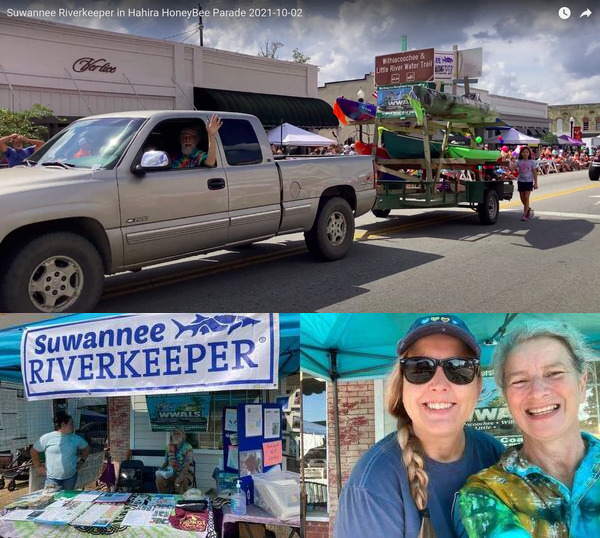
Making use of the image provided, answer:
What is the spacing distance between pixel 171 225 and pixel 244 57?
23.6 metres

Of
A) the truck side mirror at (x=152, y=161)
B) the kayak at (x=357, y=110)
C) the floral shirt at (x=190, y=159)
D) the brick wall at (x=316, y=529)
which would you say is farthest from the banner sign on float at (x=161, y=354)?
the kayak at (x=357, y=110)

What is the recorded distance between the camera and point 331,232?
29.8 ft

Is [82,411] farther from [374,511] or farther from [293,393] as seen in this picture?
[374,511]

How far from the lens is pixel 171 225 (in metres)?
6.70

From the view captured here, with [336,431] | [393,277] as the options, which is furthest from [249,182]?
[336,431]

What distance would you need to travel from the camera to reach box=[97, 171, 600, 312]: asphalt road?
7203 millimetres

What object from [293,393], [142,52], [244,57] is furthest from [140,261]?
[244,57]

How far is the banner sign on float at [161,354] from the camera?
4.69 m

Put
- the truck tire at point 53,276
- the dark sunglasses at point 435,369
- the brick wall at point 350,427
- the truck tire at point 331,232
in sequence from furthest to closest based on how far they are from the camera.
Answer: the truck tire at point 331,232 → the truck tire at point 53,276 → the brick wall at point 350,427 → the dark sunglasses at point 435,369

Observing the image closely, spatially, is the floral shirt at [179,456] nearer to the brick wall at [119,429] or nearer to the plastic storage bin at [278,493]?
the brick wall at [119,429]

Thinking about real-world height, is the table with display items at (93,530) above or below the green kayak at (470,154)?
below

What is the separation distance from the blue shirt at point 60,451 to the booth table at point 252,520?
179 cm

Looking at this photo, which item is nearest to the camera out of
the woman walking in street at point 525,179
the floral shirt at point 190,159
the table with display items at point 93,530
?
the table with display items at point 93,530

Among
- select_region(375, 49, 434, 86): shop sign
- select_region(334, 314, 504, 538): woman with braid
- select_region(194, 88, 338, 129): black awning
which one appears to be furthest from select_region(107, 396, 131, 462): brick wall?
select_region(375, 49, 434, 86): shop sign
